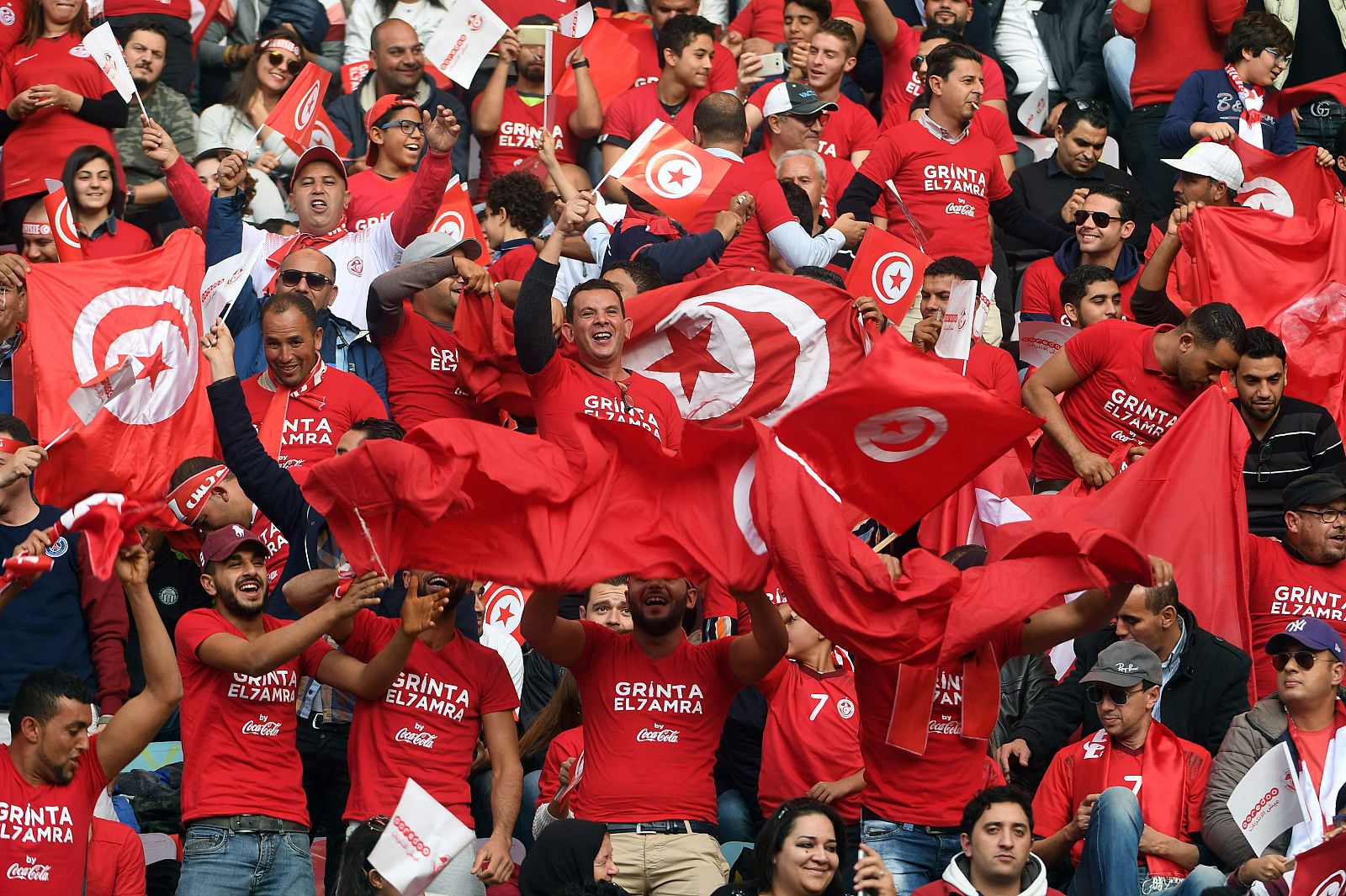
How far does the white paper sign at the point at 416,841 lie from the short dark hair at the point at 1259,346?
493cm

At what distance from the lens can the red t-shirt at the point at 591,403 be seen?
28.0 feet

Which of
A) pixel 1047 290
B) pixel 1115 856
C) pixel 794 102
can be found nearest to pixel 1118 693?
pixel 1115 856

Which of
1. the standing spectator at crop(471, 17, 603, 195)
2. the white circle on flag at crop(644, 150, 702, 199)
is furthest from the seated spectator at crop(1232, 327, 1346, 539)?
the standing spectator at crop(471, 17, 603, 195)

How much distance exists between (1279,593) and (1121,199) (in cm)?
301

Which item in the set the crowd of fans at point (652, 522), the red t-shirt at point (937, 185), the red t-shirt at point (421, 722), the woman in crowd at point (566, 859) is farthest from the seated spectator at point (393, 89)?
the woman in crowd at point (566, 859)

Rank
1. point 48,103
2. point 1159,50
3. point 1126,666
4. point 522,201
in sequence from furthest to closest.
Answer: point 1159,50 < point 48,103 < point 522,201 < point 1126,666

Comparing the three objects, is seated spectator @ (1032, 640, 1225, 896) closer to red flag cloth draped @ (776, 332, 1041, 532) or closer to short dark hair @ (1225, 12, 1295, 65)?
red flag cloth draped @ (776, 332, 1041, 532)

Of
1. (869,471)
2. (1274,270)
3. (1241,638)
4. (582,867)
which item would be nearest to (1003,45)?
(1274,270)

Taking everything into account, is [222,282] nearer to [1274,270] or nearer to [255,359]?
[255,359]

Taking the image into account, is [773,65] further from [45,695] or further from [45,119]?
[45,695]

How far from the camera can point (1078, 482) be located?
1044 cm

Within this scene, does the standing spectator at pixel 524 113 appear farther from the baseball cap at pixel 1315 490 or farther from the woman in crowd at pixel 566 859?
the woman in crowd at pixel 566 859

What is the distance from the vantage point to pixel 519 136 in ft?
43.8

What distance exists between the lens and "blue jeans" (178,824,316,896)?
25.9 ft
